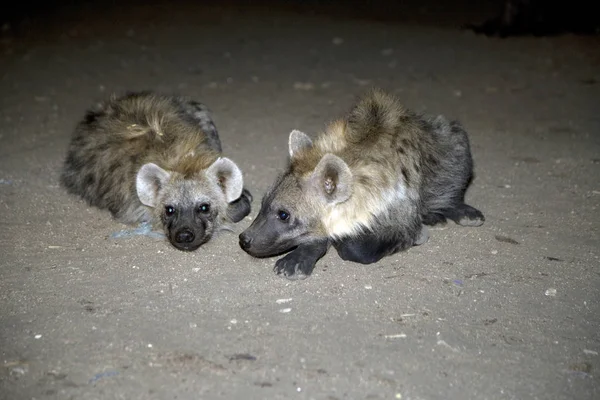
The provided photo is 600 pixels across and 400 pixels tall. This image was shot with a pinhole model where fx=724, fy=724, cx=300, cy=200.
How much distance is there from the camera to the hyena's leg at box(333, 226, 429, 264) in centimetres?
279

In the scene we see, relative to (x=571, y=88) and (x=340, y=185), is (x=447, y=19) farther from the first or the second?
(x=340, y=185)

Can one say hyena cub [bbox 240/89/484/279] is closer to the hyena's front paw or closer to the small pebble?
the hyena's front paw

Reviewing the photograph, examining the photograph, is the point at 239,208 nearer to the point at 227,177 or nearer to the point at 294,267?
the point at 227,177

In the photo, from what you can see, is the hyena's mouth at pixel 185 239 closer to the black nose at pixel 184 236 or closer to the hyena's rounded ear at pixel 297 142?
the black nose at pixel 184 236

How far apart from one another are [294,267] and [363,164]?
46cm

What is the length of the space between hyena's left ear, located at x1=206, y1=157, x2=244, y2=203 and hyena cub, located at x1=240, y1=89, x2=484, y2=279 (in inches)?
13.3

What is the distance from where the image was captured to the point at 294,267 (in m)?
2.72

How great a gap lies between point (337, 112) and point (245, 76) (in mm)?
1287

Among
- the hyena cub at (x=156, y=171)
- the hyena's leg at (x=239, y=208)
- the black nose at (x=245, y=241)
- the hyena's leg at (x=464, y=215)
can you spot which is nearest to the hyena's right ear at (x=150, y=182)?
the hyena cub at (x=156, y=171)

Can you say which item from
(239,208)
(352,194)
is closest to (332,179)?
(352,194)

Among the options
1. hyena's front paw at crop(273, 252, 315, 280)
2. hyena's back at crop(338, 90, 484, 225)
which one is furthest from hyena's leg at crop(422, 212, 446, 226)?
hyena's front paw at crop(273, 252, 315, 280)

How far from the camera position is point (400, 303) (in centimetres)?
254

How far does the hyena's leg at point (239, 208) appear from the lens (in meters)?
3.24

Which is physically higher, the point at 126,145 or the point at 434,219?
the point at 126,145
